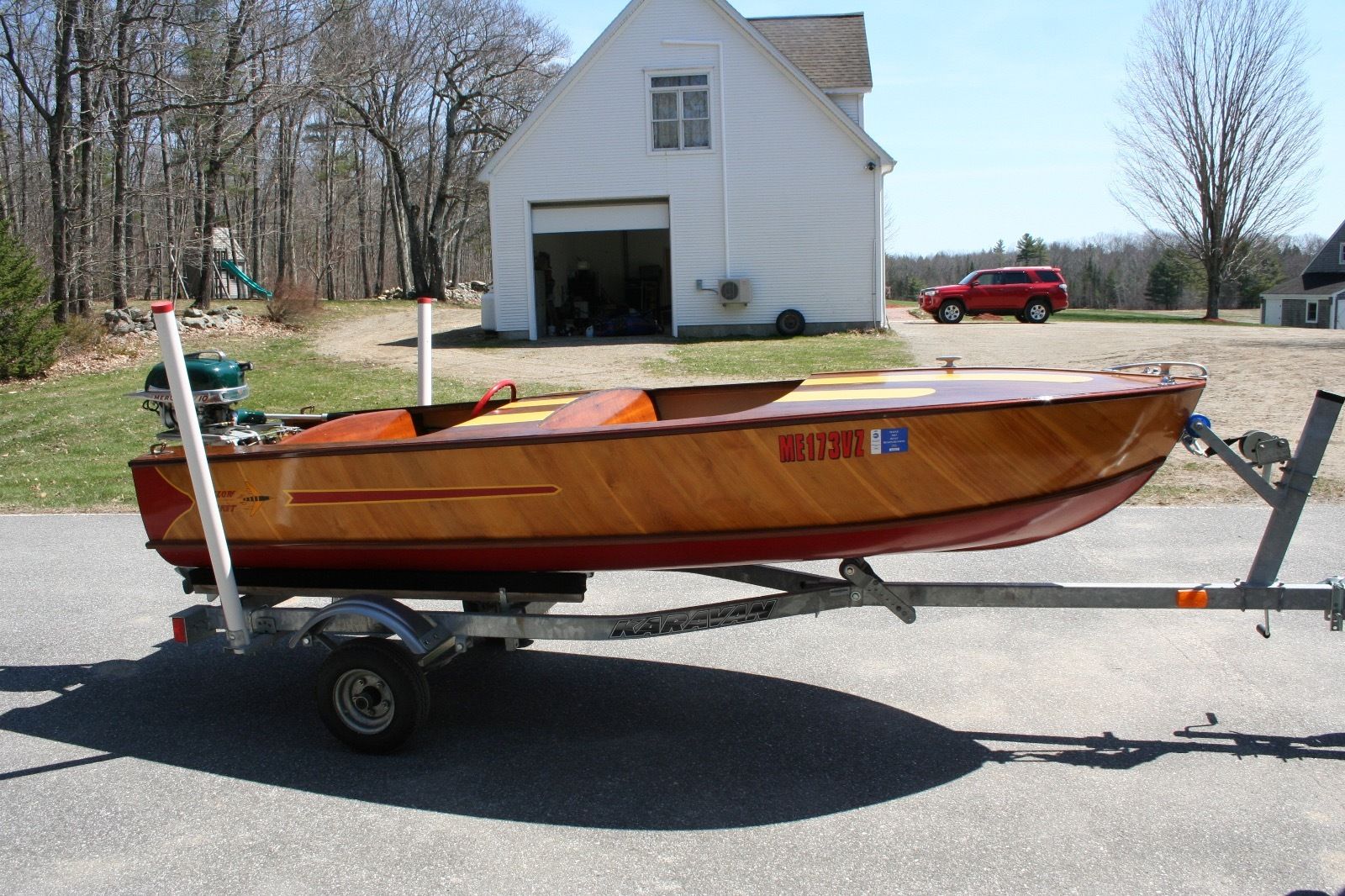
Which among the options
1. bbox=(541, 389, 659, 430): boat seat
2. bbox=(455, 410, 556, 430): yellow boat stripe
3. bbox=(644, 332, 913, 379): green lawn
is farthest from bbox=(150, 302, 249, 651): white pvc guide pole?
bbox=(644, 332, 913, 379): green lawn

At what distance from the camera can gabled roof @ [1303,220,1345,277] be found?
5428 centimetres

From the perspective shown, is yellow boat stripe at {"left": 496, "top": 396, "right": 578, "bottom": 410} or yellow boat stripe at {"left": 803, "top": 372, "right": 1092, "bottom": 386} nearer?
yellow boat stripe at {"left": 803, "top": 372, "right": 1092, "bottom": 386}

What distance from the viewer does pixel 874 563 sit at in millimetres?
7246

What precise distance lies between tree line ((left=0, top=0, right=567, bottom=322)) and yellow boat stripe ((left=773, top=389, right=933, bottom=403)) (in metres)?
19.8

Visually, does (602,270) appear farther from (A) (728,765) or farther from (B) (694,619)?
(A) (728,765)

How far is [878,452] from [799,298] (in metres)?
20.9

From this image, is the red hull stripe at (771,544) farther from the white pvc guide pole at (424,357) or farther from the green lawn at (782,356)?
the green lawn at (782,356)

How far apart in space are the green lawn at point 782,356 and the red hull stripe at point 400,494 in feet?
38.4

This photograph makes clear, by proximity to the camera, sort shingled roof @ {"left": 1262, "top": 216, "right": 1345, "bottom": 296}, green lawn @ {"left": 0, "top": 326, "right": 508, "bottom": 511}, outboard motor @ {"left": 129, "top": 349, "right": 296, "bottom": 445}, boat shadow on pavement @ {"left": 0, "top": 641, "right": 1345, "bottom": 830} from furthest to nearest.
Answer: shingled roof @ {"left": 1262, "top": 216, "right": 1345, "bottom": 296}
green lawn @ {"left": 0, "top": 326, "right": 508, "bottom": 511}
outboard motor @ {"left": 129, "top": 349, "right": 296, "bottom": 445}
boat shadow on pavement @ {"left": 0, "top": 641, "right": 1345, "bottom": 830}

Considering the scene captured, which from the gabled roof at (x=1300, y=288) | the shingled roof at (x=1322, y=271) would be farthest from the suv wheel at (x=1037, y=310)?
the shingled roof at (x=1322, y=271)

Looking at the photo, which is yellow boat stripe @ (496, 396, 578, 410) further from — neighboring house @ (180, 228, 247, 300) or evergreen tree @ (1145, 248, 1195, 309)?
evergreen tree @ (1145, 248, 1195, 309)

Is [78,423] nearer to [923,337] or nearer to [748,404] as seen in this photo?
[748,404]

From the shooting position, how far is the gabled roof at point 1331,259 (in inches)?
2137

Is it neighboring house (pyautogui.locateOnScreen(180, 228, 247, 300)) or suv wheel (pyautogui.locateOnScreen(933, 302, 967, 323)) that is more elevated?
neighboring house (pyautogui.locateOnScreen(180, 228, 247, 300))
